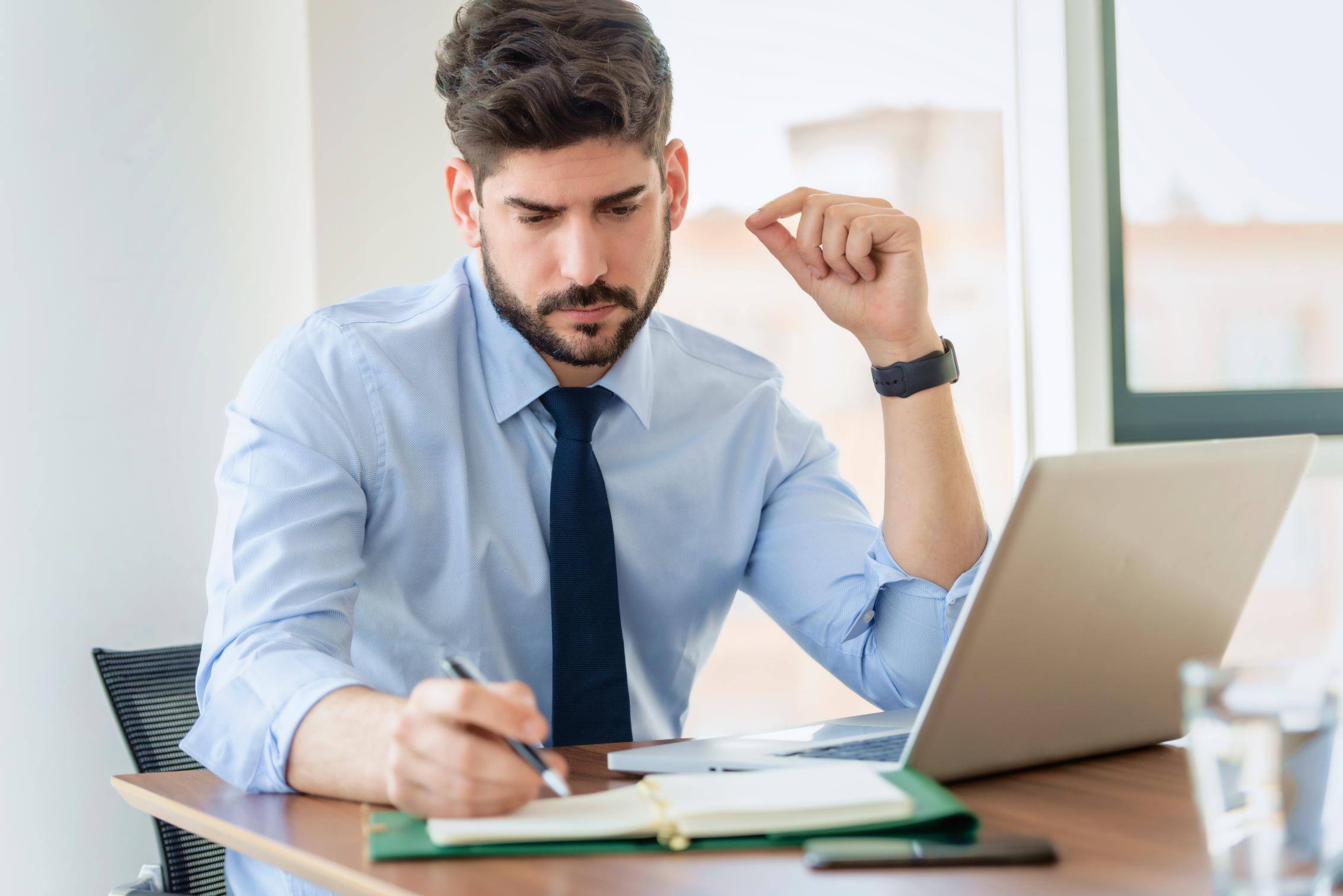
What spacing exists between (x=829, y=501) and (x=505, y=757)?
0.96 meters

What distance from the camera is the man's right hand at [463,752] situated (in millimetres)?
803

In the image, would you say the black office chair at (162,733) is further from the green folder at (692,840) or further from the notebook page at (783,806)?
the notebook page at (783,806)

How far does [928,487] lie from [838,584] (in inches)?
8.7

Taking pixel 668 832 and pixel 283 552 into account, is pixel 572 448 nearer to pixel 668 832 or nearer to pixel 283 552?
pixel 283 552

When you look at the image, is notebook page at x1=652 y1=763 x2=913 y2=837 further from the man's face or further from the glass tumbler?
the man's face

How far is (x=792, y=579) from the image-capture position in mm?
1657

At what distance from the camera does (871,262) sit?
1.56 m

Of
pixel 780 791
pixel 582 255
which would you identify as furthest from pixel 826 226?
pixel 780 791

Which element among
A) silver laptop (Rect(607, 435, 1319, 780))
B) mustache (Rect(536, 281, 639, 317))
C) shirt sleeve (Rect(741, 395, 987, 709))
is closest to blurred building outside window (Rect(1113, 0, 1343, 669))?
shirt sleeve (Rect(741, 395, 987, 709))

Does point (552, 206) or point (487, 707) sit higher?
point (552, 206)

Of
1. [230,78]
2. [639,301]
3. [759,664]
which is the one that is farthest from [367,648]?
[759,664]

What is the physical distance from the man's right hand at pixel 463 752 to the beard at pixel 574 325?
734mm

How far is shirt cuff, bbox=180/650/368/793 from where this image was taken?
0.99 metres

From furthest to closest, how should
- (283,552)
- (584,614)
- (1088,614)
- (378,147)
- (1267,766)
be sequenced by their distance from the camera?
(378,147), (584,614), (283,552), (1088,614), (1267,766)
